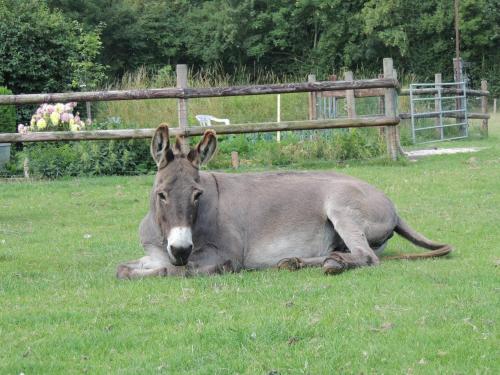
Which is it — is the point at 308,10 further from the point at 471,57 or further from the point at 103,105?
the point at 103,105

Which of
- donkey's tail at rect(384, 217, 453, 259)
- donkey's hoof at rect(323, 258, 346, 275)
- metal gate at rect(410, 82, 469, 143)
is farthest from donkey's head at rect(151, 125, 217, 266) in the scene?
metal gate at rect(410, 82, 469, 143)

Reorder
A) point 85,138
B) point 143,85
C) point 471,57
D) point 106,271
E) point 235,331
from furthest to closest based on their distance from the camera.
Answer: point 471,57, point 143,85, point 85,138, point 106,271, point 235,331

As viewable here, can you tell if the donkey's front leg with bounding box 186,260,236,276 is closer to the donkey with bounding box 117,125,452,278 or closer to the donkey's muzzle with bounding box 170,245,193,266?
the donkey with bounding box 117,125,452,278

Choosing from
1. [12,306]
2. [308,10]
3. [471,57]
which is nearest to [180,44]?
[308,10]

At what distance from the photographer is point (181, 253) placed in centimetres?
614

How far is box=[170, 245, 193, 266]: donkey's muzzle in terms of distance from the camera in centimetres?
611

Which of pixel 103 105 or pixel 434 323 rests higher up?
pixel 103 105

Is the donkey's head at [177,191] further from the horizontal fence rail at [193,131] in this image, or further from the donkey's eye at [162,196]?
the horizontal fence rail at [193,131]

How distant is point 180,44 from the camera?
55.3 meters

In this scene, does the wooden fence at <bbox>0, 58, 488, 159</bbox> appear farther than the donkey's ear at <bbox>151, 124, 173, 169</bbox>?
Yes

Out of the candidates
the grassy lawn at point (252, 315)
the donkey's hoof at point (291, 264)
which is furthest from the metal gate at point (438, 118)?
the donkey's hoof at point (291, 264)

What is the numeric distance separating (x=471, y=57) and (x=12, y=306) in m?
51.6

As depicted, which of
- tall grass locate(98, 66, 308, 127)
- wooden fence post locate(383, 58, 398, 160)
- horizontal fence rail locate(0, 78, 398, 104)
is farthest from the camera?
tall grass locate(98, 66, 308, 127)

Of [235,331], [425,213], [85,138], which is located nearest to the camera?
[235,331]
